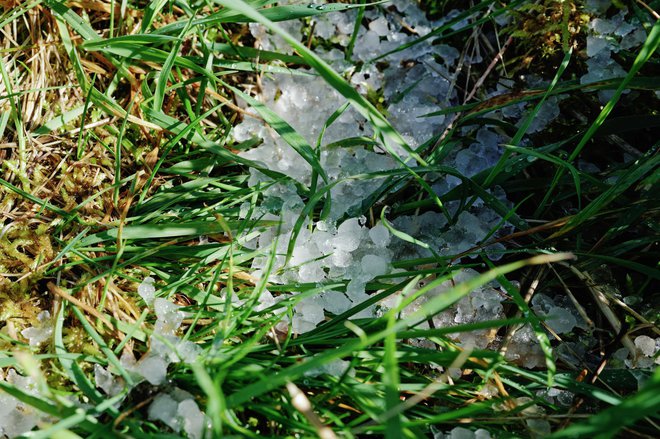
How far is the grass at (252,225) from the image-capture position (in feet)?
4.37

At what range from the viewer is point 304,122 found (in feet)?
6.27

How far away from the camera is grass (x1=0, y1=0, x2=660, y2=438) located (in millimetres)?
1331

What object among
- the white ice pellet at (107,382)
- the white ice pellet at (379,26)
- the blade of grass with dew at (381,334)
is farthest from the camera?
the white ice pellet at (379,26)

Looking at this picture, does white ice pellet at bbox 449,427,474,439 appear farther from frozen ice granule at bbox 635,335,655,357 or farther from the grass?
frozen ice granule at bbox 635,335,655,357

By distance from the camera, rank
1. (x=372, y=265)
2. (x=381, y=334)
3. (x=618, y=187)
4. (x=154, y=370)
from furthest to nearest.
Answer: (x=372, y=265), (x=618, y=187), (x=154, y=370), (x=381, y=334)

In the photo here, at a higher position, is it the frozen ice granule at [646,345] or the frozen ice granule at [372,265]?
the frozen ice granule at [372,265]

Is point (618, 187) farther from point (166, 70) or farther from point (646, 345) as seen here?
point (166, 70)

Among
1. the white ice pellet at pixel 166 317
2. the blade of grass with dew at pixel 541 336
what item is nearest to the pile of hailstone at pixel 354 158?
the blade of grass with dew at pixel 541 336

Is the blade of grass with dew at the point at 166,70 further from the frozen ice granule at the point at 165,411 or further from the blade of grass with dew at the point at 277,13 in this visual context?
the frozen ice granule at the point at 165,411

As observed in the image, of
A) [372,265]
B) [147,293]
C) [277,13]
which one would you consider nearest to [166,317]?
[147,293]

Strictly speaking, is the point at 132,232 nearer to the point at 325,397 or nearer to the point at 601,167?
the point at 325,397

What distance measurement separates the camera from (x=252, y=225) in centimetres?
162

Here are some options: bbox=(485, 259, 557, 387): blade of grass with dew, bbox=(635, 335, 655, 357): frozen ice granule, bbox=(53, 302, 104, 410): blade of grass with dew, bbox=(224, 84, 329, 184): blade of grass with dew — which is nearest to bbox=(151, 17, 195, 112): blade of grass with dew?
bbox=(224, 84, 329, 184): blade of grass with dew

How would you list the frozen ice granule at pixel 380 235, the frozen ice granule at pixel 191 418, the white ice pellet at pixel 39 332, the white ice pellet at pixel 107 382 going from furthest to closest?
the frozen ice granule at pixel 380 235, the white ice pellet at pixel 39 332, the white ice pellet at pixel 107 382, the frozen ice granule at pixel 191 418
